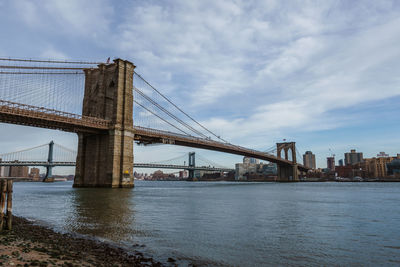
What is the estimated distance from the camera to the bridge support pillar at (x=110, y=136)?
131ft

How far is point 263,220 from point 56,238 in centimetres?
943

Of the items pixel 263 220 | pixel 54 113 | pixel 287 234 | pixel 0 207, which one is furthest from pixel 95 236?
pixel 54 113

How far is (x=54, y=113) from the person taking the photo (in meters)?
35.5

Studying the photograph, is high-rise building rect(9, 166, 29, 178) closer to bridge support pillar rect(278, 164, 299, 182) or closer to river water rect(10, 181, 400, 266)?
bridge support pillar rect(278, 164, 299, 182)

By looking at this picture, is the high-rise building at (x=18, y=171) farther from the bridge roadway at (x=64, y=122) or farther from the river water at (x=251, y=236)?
the river water at (x=251, y=236)

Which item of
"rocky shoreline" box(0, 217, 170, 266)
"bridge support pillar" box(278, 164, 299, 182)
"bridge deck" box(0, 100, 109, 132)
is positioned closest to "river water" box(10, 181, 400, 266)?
"rocky shoreline" box(0, 217, 170, 266)

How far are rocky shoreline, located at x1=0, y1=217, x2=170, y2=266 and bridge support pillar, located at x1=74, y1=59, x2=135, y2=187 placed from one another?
30.3m

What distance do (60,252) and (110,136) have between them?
111 feet

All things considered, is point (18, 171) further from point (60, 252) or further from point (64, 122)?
point (60, 252)

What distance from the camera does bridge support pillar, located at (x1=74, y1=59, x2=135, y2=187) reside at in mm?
39906

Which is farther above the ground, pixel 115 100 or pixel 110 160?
pixel 115 100

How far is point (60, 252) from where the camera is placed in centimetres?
757

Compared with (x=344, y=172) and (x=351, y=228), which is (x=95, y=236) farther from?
(x=344, y=172)

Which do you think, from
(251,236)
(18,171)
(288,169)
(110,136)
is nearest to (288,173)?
(288,169)
